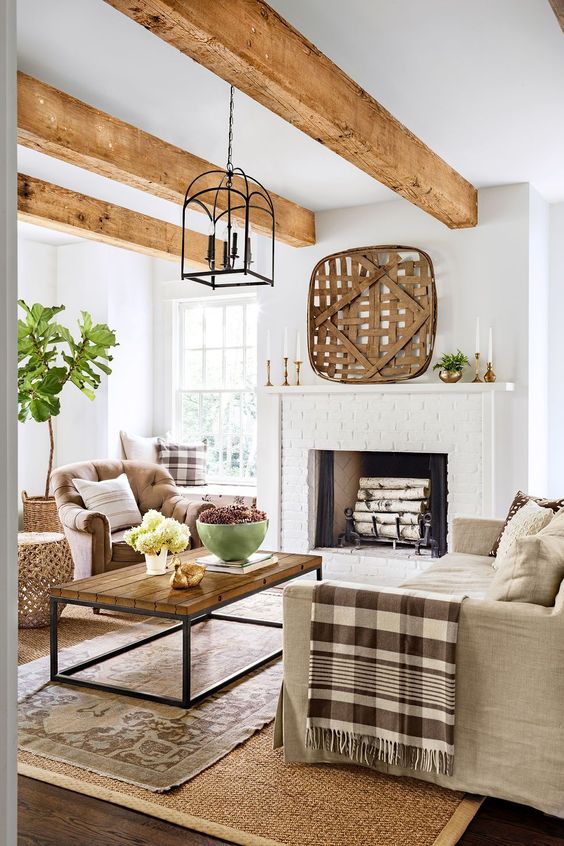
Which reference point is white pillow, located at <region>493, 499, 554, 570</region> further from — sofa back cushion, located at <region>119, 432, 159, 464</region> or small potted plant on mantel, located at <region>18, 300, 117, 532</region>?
sofa back cushion, located at <region>119, 432, 159, 464</region>

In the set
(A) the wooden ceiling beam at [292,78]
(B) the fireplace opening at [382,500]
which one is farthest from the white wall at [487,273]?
(A) the wooden ceiling beam at [292,78]

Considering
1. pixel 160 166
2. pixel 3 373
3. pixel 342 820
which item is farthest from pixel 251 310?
pixel 3 373

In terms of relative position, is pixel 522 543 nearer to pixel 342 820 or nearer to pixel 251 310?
pixel 342 820

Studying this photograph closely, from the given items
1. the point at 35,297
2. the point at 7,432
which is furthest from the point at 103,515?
the point at 7,432

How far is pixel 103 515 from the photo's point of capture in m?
4.49

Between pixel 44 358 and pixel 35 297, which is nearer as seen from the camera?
pixel 44 358

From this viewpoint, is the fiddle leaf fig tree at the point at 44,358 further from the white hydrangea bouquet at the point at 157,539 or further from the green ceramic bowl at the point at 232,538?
the green ceramic bowl at the point at 232,538

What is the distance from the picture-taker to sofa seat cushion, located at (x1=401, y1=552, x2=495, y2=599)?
10.9 feet

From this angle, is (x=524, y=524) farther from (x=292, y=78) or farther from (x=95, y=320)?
(x=95, y=320)

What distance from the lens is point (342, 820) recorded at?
2.25 m

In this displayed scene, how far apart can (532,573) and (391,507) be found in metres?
3.06

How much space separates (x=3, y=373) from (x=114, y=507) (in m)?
4.06

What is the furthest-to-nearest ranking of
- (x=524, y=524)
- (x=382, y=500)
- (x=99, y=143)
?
(x=382, y=500)
(x=99, y=143)
(x=524, y=524)

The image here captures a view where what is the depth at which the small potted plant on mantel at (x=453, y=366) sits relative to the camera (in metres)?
5.03
